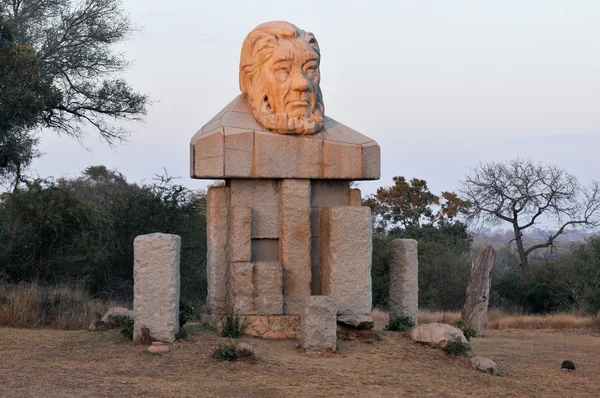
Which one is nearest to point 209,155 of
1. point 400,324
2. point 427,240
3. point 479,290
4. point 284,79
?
point 284,79

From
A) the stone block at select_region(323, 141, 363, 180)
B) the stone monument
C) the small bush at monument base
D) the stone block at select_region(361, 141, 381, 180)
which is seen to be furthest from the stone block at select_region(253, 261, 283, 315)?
the stone block at select_region(361, 141, 381, 180)

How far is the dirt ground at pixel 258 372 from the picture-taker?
7.25 meters

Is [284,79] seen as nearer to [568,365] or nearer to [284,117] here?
[284,117]

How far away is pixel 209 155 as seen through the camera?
9.44m

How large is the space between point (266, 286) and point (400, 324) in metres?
2.00

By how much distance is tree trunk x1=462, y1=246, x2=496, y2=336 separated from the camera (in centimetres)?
1495

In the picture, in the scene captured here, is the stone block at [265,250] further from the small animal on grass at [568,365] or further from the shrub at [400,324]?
the small animal on grass at [568,365]

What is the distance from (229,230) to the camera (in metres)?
9.70

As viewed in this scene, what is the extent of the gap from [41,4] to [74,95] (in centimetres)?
274

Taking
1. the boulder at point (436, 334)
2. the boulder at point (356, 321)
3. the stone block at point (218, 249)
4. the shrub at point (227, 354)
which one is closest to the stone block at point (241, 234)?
the stone block at point (218, 249)

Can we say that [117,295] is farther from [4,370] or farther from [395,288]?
[4,370]

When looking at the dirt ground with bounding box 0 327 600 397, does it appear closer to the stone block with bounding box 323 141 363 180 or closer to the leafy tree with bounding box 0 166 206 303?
the stone block with bounding box 323 141 363 180

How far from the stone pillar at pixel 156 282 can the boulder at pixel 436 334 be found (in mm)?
2888

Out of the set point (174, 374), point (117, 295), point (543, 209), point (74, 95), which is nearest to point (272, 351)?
point (174, 374)
